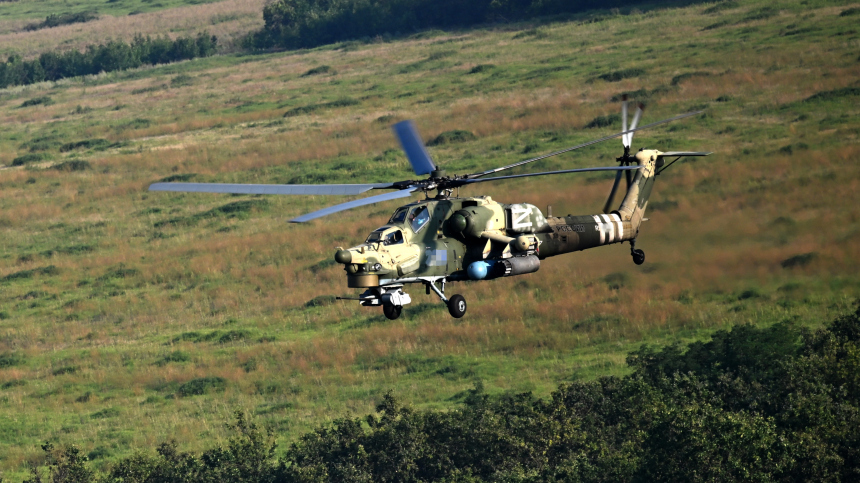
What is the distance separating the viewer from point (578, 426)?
56.3m

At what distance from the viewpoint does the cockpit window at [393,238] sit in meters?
28.1

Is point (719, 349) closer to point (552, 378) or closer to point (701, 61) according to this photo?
point (552, 378)

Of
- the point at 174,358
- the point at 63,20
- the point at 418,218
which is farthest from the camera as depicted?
the point at 63,20

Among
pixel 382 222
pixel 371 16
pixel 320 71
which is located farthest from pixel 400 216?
pixel 371 16

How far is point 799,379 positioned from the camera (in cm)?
Answer: 5478

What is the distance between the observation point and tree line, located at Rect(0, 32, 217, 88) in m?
158

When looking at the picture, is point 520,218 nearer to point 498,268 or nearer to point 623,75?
Result: point 498,268

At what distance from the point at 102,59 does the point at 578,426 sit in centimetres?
11776

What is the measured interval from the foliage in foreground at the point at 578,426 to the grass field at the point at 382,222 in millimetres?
2414

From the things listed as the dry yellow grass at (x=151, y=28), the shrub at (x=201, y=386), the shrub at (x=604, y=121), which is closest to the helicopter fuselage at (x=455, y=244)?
the shrub at (x=201, y=386)

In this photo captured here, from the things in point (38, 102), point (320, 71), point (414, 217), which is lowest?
point (38, 102)

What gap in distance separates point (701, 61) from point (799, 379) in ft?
159

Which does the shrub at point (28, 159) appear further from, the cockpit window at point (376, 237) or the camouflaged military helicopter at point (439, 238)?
the cockpit window at point (376, 237)

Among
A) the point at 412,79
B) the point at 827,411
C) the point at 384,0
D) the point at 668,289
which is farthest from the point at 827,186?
the point at 384,0
